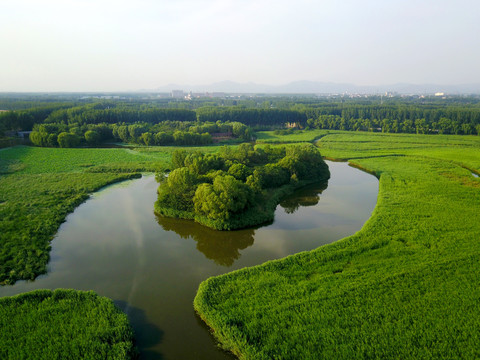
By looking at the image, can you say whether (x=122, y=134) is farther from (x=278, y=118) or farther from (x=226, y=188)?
(x=226, y=188)

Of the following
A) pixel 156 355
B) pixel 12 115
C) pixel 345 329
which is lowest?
pixel 156 355

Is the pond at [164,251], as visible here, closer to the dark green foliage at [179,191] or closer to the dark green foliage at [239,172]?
the dark green foliage at [179,191]

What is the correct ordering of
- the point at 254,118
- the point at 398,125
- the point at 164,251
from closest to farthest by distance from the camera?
the point at 164,251 < the point at 398,125 < the point at 254,118

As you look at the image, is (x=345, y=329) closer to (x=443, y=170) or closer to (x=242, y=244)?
(x=242, y=244)

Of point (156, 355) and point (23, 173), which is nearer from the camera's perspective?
point (156, 355)

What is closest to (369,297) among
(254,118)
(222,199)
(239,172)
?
(222,199)

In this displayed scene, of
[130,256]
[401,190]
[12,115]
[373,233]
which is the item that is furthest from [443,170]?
[12,115]
